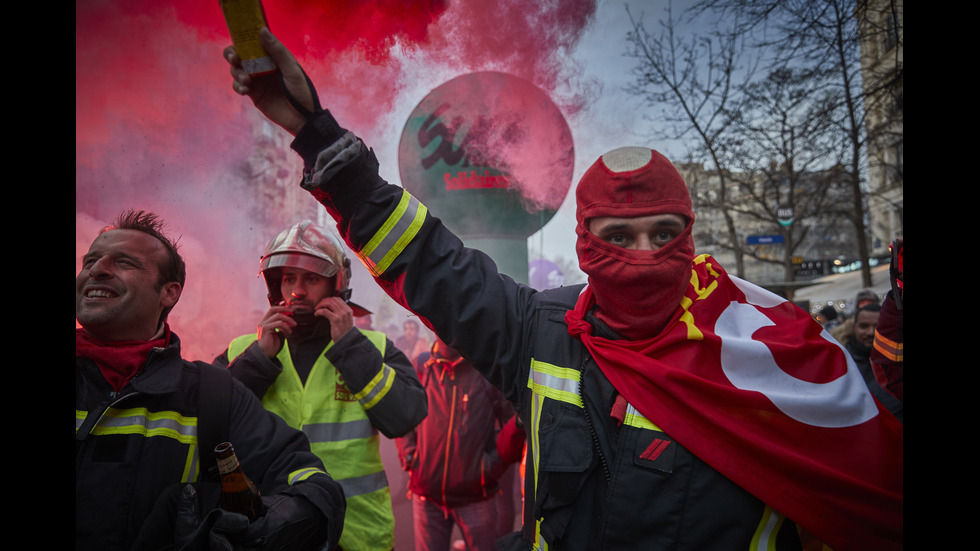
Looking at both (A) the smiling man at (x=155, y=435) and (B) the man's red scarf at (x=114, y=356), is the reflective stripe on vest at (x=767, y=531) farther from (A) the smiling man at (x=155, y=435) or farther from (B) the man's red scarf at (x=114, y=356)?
(B) the man's red scarf at (x=114, y=356)

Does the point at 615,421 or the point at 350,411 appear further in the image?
the point at 350,411

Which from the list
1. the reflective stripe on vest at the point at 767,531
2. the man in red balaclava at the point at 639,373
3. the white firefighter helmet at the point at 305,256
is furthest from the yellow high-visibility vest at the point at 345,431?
the reflective stripe on vest at the point at 767,531

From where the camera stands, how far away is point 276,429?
197cm

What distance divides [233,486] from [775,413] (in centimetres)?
169

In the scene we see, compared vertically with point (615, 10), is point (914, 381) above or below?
below

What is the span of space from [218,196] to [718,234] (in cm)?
1076

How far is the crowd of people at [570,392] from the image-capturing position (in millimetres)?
1534

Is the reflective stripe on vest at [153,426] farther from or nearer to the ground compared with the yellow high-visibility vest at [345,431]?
farther from the ground

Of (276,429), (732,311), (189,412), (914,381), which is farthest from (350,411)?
(914,381)

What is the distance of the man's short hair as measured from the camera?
189 cm

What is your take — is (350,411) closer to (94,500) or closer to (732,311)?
(94,500)

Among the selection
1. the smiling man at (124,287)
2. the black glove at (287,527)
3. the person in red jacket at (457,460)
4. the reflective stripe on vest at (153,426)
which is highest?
the smiling man at (124,287)

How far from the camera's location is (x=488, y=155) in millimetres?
3758

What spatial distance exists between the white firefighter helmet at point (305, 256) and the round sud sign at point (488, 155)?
44.3 inches
